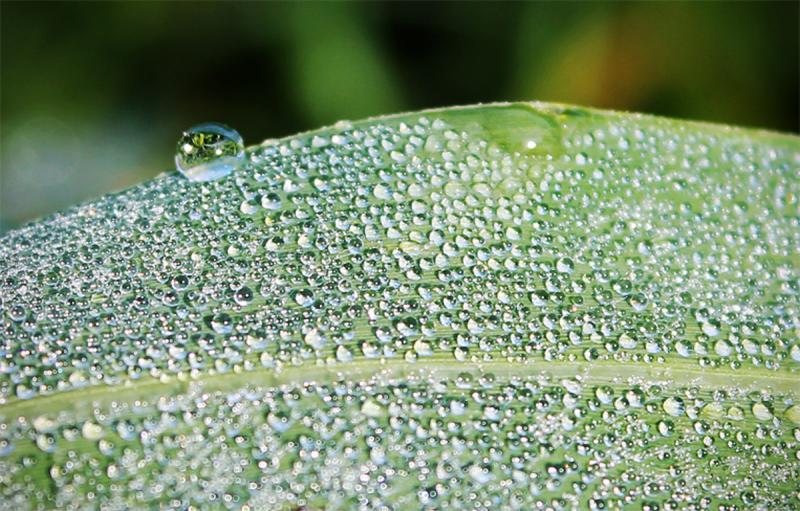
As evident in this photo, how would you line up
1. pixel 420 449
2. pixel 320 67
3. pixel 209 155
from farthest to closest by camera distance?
pixel 320 67
pixel 209 155
pixel 420 449

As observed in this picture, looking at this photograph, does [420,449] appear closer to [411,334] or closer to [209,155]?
[411,334]

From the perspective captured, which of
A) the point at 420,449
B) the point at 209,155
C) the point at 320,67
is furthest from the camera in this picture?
the point at 320,67

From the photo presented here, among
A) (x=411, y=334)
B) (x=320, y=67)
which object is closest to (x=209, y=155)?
(x=411, y=334)

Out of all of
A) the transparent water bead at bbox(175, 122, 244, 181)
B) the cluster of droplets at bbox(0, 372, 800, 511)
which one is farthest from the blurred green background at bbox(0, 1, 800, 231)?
the cluster of droplets at bbox(0, 372, 800, 511)

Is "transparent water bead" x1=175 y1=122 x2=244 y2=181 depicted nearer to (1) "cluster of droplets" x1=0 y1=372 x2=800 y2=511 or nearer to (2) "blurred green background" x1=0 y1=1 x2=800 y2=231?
(1) "cluster of droplets" x1=0 y1=372 x2=800 y2=511

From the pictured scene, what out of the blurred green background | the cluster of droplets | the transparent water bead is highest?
the blurred green background

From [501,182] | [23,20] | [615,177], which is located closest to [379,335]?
[501,182]
